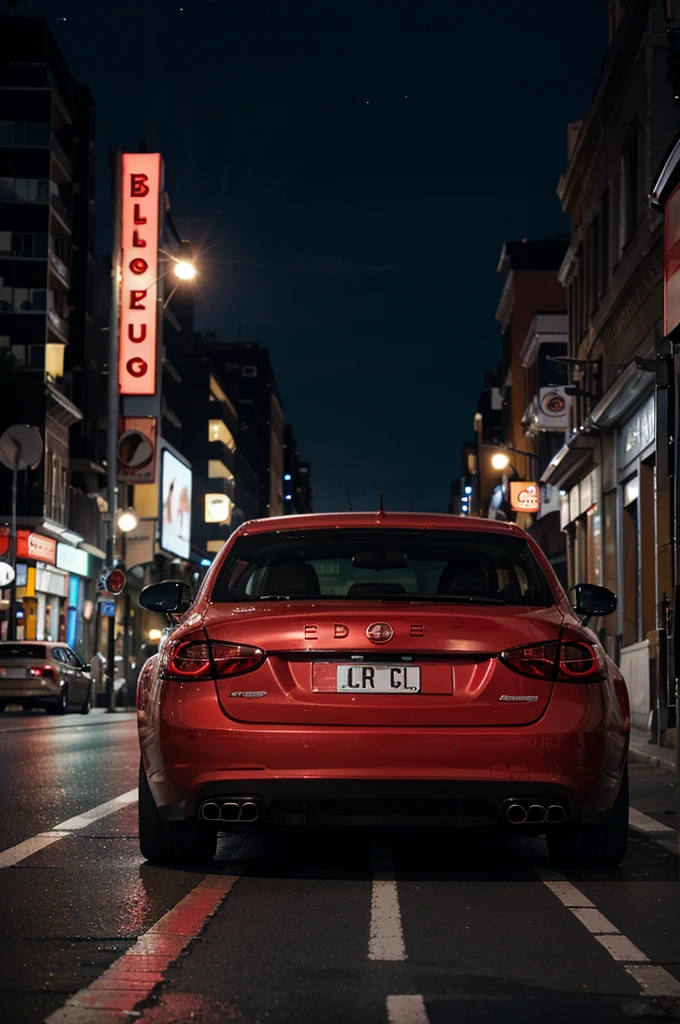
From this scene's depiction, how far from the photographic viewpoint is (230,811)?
747 cm

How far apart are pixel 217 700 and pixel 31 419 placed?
5175cm

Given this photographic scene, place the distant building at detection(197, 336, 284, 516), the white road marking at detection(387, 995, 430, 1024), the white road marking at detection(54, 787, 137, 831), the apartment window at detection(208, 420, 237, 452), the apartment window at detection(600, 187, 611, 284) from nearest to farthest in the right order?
the white road marking at detection(387, 995, 430, 1024) → the white road marking at detection(54, 787, 137, 831) → the apartment window at detection(600, 187, 611, 284) → the apartment window at detection(208, 420, 237, 452) → the distant building at detection(197, 336, 284, 516)

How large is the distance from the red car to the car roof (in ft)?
2.67

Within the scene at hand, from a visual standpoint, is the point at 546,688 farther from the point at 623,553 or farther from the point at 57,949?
the point at 623,553

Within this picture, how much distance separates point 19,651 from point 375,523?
84.4 feet

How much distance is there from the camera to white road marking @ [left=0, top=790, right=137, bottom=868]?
8609 millimetres

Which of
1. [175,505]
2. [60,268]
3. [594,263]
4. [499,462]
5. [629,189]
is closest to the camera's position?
[629,189]

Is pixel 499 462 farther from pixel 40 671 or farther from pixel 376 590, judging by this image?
pixel 376 590

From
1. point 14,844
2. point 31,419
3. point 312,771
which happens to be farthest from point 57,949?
Result: point 31,419

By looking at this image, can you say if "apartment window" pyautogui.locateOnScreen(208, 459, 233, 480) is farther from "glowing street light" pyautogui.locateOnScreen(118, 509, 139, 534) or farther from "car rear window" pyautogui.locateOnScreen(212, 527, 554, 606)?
"car rear window" pyautogui.locateOnScreen(212, 527, 554, 606)

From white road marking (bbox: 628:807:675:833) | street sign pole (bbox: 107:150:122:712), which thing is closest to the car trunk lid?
white road marking (bbox: 628:807:675:833)

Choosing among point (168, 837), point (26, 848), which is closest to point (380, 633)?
point (168, 837)

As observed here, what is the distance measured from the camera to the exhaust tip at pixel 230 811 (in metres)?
7.45

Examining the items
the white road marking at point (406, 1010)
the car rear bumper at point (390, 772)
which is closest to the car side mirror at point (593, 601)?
the car rear bumper at point (390, 772)
